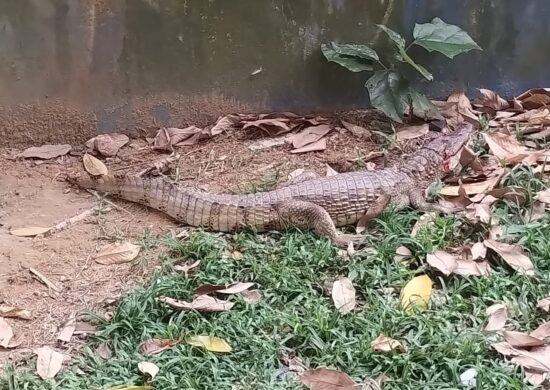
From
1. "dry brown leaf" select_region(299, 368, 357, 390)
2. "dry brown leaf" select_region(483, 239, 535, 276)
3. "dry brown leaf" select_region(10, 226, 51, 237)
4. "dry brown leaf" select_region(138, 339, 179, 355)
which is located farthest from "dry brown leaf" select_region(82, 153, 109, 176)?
"dry brown leaf" select_region(483, 239, 535, 276)

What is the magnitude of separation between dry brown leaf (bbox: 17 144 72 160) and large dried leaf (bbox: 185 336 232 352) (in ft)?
6.46

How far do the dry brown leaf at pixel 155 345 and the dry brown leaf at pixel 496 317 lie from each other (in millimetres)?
1200

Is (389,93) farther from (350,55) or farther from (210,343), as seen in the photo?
(210,343)

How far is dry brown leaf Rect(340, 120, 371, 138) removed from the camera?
15.3ft

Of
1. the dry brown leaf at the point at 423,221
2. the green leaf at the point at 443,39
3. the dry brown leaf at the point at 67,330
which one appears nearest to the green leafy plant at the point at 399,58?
the green leaf at the point at 443,39

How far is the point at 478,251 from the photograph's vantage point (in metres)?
3.39

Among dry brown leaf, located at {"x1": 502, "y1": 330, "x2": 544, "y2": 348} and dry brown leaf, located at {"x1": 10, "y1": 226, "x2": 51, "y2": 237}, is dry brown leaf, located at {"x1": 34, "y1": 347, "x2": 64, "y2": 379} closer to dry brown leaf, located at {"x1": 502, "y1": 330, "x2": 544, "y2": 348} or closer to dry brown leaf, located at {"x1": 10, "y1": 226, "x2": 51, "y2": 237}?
dry brown leaf, located at {"x1": 10, "y1": 226, "x2": 51, "y2": 237}

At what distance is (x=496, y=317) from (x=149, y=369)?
1.33 meters

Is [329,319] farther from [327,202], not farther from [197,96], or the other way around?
[197,96]

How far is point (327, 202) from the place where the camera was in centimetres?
389

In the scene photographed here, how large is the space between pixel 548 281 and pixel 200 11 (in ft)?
7.99

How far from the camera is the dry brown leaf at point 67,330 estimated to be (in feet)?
10.1

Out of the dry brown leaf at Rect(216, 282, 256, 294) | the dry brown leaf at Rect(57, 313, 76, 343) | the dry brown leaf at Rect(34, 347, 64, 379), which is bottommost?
the dry brown leaf at Rect(34, 347, 64, 379)

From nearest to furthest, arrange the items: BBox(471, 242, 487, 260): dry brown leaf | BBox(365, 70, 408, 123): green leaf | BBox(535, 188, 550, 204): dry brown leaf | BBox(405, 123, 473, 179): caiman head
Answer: BBox(471, 242, 487, 260): dry brown leaf → BBox(535, 188, 550, 204): dry brown leaf → BBox(405, 123, 473, 179): caiman head → BBox(365, 70, 408, 123): green leaf
